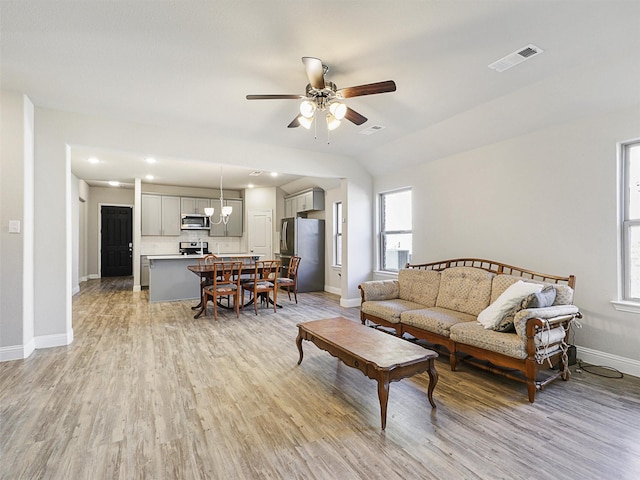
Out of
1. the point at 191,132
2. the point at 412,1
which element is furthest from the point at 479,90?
the point at 191,132

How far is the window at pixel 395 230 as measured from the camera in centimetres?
563

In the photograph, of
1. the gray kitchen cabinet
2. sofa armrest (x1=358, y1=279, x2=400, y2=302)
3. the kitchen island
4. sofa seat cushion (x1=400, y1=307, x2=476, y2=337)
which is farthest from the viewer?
the gray kitchen cabinet

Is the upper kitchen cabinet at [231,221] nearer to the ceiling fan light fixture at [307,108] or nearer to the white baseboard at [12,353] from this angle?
the white baseboard at [12,353]

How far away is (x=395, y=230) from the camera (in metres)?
5.85

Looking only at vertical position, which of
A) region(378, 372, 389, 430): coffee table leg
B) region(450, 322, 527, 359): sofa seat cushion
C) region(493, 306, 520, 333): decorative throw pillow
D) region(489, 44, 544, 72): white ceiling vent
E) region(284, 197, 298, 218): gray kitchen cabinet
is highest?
region(489, 44, 544, 72): white ceiling vent

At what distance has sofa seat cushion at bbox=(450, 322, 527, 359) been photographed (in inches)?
99.5

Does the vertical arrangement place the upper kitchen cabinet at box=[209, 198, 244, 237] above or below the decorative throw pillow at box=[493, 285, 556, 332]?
above

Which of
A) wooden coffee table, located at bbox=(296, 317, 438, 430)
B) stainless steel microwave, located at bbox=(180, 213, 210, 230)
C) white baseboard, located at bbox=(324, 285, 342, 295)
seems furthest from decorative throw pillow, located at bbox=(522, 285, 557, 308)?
stainless steel microwave, located at bbox=(180, 213, 210, 230)

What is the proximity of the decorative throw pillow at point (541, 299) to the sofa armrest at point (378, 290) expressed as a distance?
1.79 m

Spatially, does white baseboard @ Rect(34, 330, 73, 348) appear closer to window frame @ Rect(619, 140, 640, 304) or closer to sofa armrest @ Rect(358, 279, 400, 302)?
sofa armrest @ Rect(358, 279, 400, 302)

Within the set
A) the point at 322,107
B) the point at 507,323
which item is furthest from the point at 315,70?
the point at 507,323

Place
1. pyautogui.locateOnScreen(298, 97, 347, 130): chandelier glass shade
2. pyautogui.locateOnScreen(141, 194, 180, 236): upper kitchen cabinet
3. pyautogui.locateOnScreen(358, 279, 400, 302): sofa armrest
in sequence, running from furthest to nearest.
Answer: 1. pyautogui.locateOnScreen(141, 194, 180, 236): upper kitchen cabinet
2. pyautogui.locateOnScreen(358, 279, 400, 302): sofa armrest
3. pyautogui.locateOnScreen(298, 97, 347, 130): chandelier glass shade

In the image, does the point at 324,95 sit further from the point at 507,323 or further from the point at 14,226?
the point at 14,226

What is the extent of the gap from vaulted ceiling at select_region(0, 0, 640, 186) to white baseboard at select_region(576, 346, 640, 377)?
2349mm
